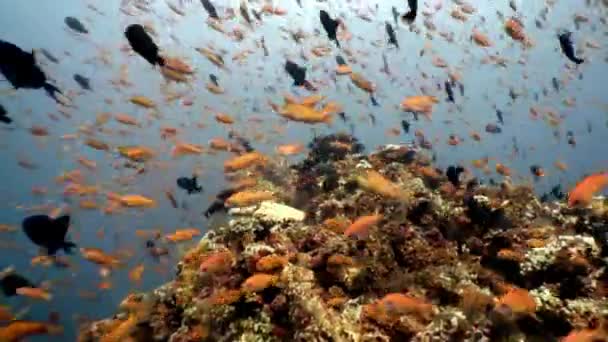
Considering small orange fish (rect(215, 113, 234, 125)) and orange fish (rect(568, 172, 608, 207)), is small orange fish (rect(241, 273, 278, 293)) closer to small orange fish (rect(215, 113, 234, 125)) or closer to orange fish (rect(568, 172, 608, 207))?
orange fish (rect(568, 172, 608, 207))

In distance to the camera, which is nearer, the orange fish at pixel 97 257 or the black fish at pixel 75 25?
the orange fish at pixel 97 257

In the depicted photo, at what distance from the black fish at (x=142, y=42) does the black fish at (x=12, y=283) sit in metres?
4.23

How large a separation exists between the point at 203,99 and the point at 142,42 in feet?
164

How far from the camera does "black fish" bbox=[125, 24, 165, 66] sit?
522cm

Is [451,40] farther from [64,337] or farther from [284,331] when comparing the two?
[64,337]

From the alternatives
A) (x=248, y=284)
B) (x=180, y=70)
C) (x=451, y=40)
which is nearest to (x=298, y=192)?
(x=180, y=70)

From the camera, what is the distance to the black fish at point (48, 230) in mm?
5352

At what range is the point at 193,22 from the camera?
9050 centimetres

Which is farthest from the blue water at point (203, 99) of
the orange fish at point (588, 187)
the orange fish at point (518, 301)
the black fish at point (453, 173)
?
the orange fish at point (518, 301)

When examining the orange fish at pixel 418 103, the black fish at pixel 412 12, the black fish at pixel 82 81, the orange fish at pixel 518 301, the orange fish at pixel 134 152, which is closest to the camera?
the orange fish at pixel 518 301

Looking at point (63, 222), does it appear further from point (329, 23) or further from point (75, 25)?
point (75, 25)

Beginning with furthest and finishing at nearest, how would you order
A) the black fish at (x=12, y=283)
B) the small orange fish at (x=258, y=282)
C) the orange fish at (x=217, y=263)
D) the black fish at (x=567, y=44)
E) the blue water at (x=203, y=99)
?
the blue water at (x=203, y=99) < the black fish at (x=12, y=283) < the black fish at (x=567, y=44) < the orange fish at (x=217, y=263) < the small orange fish at (x=258, y=282)

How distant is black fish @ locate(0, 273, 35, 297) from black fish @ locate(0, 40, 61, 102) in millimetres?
3746

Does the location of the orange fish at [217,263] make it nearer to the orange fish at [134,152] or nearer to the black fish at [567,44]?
the orange fish at [134,152]
